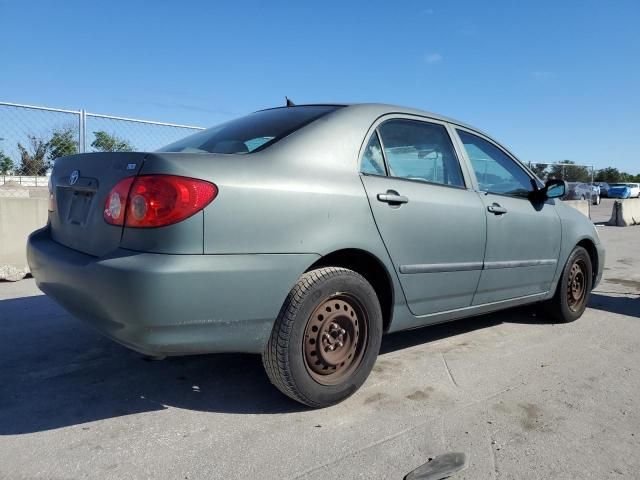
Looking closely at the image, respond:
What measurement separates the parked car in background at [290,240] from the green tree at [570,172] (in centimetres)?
1967

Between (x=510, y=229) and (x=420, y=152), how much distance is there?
97cm

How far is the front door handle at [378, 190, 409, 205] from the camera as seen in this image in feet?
9.57

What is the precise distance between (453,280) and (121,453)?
216cm

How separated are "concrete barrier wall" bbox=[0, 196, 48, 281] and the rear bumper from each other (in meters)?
3.84

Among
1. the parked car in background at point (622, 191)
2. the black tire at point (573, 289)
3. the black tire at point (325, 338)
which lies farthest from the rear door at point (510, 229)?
the parked car in background at point (622, 191)

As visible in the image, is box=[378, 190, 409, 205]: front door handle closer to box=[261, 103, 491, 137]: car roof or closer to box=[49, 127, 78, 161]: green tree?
box=[261, 103, 491, 137]: car roof

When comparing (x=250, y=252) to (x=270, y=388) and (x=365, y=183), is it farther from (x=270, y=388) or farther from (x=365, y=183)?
(x=270, y=388)

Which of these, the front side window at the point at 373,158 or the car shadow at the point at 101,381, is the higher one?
the front side window at the point at 373,158

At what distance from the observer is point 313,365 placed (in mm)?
2697

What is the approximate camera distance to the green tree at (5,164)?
6.38 meters

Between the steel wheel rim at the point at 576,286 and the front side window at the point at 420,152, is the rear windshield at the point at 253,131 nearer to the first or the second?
the front side window at the point at 420,152

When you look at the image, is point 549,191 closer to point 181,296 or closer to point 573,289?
point 573,289

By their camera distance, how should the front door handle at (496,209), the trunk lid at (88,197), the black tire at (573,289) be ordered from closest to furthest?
the trunk lid at (88,197) < the front door handle at (496,209) < the black tire at (573,289)

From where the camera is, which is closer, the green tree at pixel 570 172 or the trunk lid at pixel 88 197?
the trunk lid at pixel 88 197
